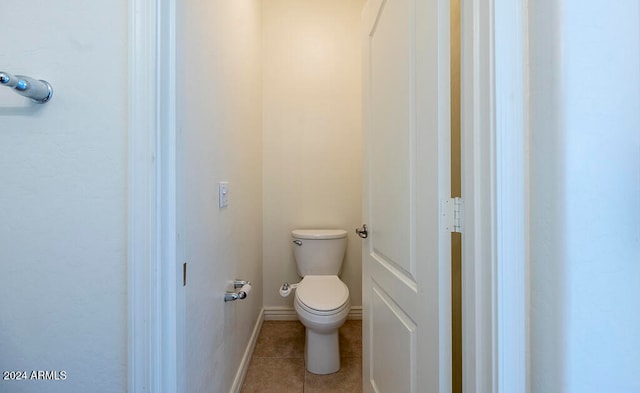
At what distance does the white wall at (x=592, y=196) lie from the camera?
44cm

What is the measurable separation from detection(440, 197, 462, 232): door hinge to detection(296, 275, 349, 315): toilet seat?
988mm

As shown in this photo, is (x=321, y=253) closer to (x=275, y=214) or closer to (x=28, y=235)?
(x=275, y=214)

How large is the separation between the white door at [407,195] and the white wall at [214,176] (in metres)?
0.65

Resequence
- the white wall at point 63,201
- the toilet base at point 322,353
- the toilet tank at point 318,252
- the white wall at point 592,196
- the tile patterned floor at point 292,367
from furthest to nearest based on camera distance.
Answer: the toilet tank at point 318,252 → the toilet base at point 322,353 → the tile patterned floor at point 292,367 → the white wall at point 63,201 → the white wall at point 592,196

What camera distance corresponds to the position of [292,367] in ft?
5.05

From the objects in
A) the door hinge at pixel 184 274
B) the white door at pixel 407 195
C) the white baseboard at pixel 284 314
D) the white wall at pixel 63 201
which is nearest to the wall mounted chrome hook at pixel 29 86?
the white wall at pixel 63 201

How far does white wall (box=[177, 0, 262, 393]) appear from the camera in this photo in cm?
77

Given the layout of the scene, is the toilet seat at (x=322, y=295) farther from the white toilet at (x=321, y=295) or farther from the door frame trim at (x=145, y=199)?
the door frame trim at (x=145, y=199)

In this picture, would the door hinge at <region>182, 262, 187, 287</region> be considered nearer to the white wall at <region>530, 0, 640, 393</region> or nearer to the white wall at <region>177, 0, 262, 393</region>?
the white wall at <region>177, 0, 262, 393</region>

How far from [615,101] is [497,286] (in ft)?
1.27

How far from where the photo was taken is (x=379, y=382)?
101cm

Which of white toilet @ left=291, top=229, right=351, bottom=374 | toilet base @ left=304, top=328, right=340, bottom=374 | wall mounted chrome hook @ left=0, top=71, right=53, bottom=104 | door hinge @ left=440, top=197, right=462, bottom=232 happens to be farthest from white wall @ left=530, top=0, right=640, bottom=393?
toilet base @ left=304, top=328, right=340, bottom=374

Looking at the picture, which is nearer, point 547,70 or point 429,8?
point 547,70

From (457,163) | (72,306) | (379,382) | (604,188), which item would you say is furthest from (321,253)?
(604,188)
